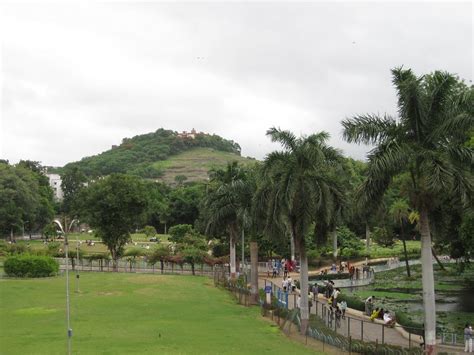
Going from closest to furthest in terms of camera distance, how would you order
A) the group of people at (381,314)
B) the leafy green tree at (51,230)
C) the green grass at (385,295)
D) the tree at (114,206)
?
the group of people at (381,314), the green grass at (385,295), the tree at (114,206), the leafy green tree at (51,230)

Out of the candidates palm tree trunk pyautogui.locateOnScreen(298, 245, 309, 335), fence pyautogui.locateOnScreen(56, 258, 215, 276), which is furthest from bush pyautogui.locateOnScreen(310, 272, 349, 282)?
palm tree trunk pyautogui.locateOnScreen(298, 245, 309, 335)

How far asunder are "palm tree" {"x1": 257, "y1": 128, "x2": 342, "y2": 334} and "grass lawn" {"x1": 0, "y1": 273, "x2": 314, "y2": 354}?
478cm

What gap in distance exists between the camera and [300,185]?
86.8ft

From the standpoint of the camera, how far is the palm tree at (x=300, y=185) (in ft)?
86.4

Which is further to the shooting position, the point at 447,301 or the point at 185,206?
the point at 185,206

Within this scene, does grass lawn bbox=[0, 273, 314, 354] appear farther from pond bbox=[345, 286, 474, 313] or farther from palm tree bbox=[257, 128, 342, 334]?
pond bbox=[345, 286, 474, 313]

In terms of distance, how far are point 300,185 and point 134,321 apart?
12179 mm

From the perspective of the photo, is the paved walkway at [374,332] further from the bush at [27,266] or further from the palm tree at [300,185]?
the bush at [27,266]

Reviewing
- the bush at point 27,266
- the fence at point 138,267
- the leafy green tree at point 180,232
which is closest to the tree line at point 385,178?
the fence at point 138,267

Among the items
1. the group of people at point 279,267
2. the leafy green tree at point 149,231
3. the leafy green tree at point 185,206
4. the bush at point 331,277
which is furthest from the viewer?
the leafy green tree at point 185,206

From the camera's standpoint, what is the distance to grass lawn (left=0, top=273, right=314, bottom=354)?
23188mm

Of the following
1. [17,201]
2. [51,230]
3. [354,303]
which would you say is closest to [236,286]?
[354,303]

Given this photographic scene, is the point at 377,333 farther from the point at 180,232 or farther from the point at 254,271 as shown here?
the point at 180,232

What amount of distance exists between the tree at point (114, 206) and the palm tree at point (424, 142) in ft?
132
